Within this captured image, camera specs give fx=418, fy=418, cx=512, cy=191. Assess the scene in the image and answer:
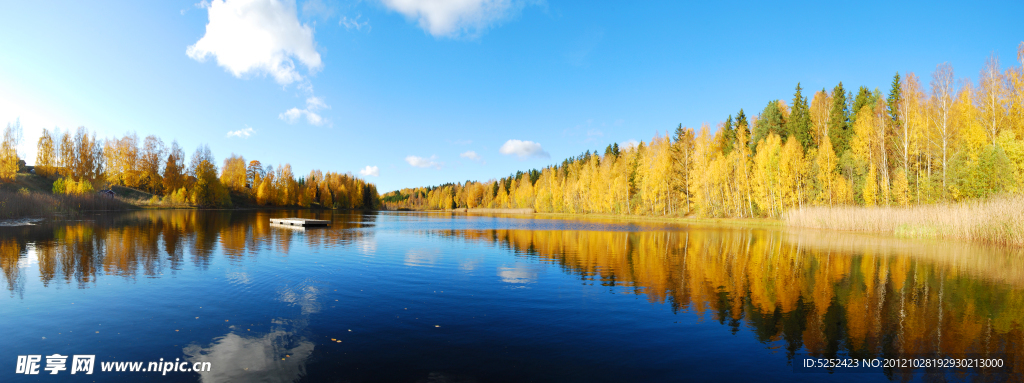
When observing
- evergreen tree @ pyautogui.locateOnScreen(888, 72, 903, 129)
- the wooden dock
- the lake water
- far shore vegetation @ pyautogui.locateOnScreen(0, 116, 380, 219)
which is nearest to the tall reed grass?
far shore vegetation @ pyautogui.locateOnScreen(0, 116, 380, 219)

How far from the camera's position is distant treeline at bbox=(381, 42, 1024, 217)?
3362 centimetres

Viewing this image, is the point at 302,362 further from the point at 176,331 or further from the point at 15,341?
the point at 15,341

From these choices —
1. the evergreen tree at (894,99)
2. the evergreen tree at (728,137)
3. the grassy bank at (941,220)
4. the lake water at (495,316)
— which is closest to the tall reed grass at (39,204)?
the lake water at (495,316)

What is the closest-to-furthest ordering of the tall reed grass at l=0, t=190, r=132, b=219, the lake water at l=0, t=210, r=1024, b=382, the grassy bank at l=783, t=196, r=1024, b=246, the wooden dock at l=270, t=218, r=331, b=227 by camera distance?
1. the lake water at l=0, t=210, r=1024, b=382
2. the grassy bank at l=783, t=196, r=1024, b=246
3. the tall reed grass at l=0, t=190, r=132, b=219
4. the wooden dock at l=270, t=218, r=331, b=227

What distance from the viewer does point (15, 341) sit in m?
7.04

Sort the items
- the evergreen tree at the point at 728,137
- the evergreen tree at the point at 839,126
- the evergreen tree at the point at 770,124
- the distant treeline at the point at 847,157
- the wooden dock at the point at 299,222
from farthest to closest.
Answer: the evergreen tree at the point at 728,137 → the evergreen tree at the point at 770,124 → the evergreen tree at the point at 839,126 → the wooden dock at the point at 299,222 → the distant treeline at the point at 847,157

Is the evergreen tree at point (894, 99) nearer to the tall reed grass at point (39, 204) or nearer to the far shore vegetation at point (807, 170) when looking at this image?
the far shore vegetation at point (807, 170)

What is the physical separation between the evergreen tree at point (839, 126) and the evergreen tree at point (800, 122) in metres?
2.84

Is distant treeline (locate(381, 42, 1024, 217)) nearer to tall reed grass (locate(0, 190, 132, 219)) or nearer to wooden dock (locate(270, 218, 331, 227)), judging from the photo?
wooden dock (locate(270, 218, 331, 227))

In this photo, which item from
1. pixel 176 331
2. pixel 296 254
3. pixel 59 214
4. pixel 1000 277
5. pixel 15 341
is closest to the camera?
pixel 15 341

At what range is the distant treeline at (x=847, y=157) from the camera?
33.6 m

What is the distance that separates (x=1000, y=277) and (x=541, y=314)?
16688 mm

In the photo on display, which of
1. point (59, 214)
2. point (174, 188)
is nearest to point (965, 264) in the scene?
point (59, 214)

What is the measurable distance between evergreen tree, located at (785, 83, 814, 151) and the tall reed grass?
86337mm
